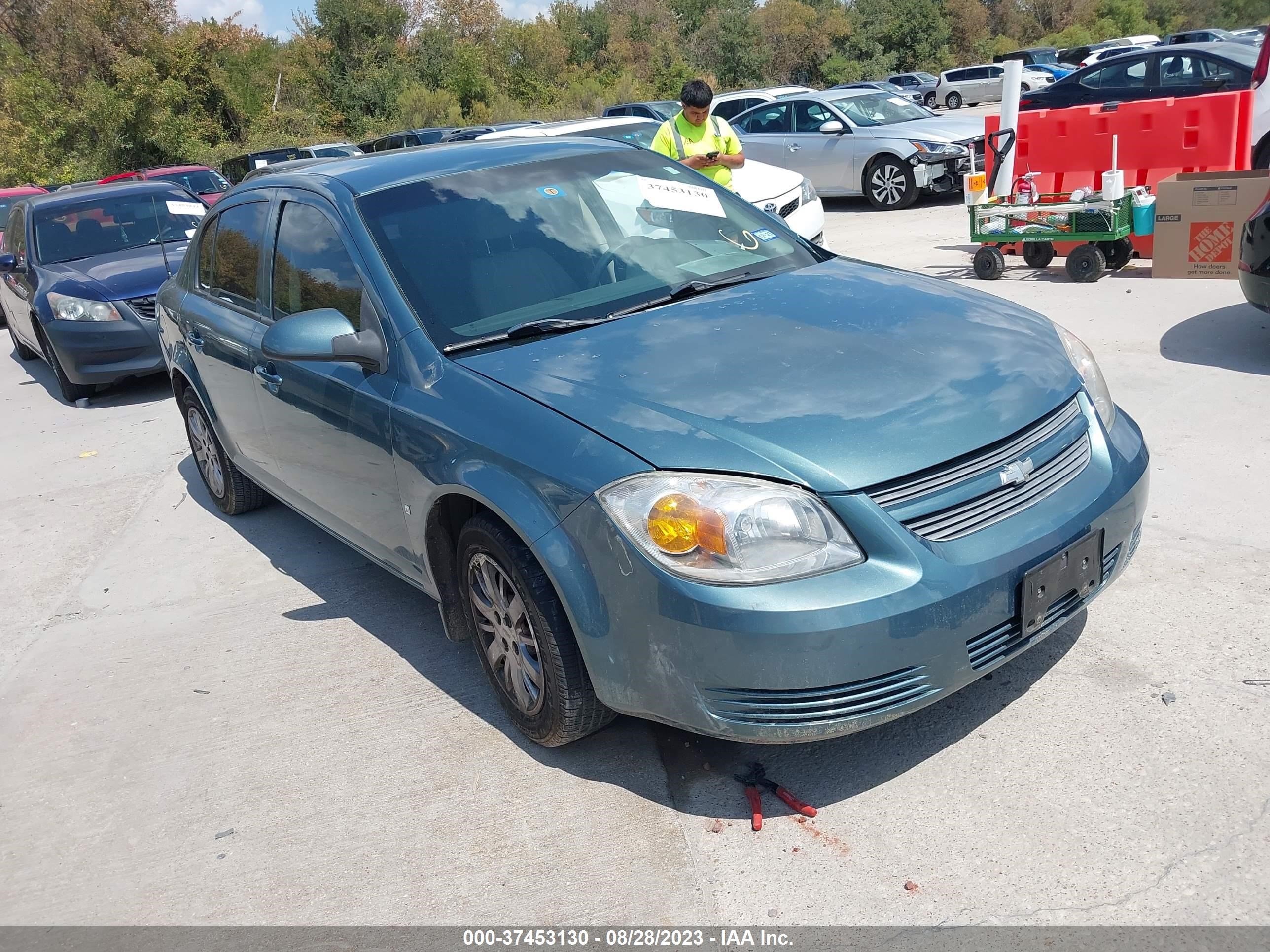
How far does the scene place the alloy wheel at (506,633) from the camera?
10.5 feet

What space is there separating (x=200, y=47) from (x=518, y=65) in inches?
591

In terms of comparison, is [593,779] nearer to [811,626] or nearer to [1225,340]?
[811,626]

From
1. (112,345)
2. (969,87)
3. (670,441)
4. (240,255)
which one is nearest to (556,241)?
(670,441)

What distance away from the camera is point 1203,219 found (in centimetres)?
803

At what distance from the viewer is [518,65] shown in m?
52.0

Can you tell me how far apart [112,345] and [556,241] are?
643 cm

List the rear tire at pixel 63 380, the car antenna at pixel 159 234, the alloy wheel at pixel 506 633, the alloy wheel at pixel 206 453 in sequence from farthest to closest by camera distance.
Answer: the car antenna at pixel 159 234
the rear tire at pixel 63 380
the alloy wheel at pixel 206 453
the alloy wheel at pixel 506 633

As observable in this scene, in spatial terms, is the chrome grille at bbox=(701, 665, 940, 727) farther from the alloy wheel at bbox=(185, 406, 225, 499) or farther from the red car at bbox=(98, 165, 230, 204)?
the red car at bbox=(98, 165, 230, 204)

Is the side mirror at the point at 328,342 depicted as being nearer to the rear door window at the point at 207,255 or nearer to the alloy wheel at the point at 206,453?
the rear door window at the point at 207,255

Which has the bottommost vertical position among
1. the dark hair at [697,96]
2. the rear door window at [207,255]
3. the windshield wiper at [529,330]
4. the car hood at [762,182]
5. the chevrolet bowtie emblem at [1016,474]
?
the chevrolet bowtie emblem at [1016,474]

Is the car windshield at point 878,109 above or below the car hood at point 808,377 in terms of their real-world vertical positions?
above

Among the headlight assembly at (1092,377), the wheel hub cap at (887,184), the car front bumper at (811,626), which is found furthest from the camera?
the wheel hub cap at (887,184)

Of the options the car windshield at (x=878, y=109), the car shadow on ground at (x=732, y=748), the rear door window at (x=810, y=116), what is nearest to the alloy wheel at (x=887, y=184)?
the car windshield at (x=878, y=109)

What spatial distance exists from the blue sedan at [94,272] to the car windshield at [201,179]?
8.35 meters
